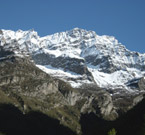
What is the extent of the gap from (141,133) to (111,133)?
26122mm

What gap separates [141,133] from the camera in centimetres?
11100

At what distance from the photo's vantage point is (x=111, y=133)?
13562 cm

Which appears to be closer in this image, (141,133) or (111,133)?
(141,133)
